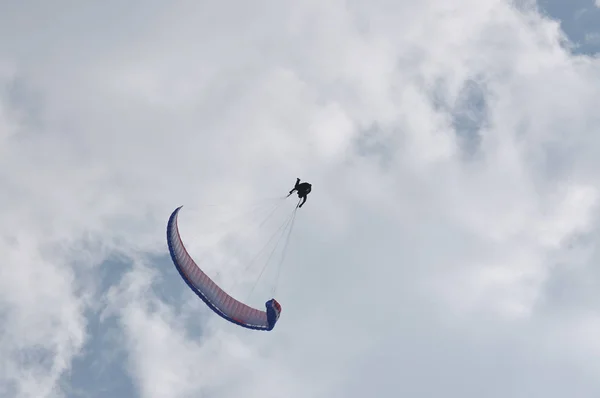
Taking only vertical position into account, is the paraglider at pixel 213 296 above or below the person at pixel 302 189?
below

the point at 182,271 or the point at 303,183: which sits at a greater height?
the point at 303,183

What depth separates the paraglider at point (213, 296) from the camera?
70.4 m

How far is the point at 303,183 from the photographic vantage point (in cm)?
7881

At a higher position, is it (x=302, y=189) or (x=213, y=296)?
(x=302, y=189)

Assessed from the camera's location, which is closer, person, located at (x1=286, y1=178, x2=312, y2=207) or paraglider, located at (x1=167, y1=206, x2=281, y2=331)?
paraglider, located at (x1=167, y1=206, x2=281, y2=331)

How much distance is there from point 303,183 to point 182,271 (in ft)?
55.3

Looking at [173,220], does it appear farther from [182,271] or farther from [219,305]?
[219,305]

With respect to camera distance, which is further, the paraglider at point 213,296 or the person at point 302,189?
the person at point 302,189

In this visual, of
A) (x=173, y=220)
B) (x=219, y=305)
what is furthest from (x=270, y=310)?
(x=173, y=220)

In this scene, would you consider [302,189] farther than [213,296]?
Yes

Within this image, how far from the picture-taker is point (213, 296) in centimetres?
7300

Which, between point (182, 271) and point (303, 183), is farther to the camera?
point (303, 183)

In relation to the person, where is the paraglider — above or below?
below

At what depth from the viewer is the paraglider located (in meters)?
70.4
